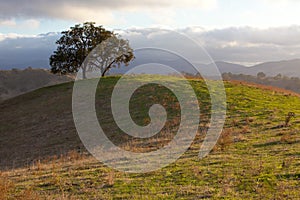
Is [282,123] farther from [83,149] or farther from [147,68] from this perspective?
[83,149]

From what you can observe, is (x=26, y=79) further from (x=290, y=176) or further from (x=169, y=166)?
(x=290, y=176)

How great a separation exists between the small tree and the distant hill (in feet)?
219

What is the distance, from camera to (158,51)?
763 inches

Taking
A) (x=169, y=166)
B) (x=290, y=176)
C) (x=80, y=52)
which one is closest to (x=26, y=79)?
(x=80, y=52)

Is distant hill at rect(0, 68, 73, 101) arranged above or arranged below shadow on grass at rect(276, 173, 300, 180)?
above

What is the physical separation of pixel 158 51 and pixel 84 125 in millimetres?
14646

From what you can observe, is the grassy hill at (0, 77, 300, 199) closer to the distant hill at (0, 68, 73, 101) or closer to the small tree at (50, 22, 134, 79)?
the small tree at (50, 22, 134, 79)

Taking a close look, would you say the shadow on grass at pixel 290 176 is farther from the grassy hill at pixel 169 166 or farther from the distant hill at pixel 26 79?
the distant hill at pixel 26 79

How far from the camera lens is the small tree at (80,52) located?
59844 millimetres

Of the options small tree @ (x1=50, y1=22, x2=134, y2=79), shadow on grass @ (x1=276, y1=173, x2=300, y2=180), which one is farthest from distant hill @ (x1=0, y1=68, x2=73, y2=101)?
shadow on grass @ (x1=276, y1=173, x2=300, y2=180)

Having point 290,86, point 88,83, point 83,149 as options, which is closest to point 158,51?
point 83,149

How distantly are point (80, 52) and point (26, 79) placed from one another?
8704 centimetres

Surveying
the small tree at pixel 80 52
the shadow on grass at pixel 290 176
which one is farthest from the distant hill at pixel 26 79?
the shadow on grass at pixel 290 176

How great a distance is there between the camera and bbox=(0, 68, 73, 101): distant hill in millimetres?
126450
